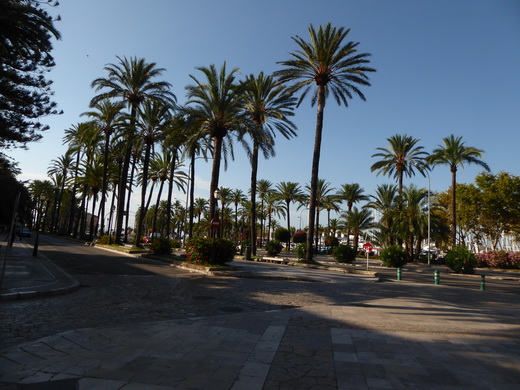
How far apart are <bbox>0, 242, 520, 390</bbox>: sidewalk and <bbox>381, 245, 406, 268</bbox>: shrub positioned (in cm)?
2094

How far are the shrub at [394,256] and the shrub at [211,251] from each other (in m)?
16.0

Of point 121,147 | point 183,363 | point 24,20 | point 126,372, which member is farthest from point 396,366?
point 121,147

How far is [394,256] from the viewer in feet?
93.1

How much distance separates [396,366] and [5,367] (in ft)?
18.0

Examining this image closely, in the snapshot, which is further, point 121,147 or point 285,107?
point 121,147

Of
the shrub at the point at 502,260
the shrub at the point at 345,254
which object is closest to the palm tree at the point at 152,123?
the shrub at the point at 345,254

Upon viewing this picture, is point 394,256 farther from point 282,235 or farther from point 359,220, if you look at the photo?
point 282,235

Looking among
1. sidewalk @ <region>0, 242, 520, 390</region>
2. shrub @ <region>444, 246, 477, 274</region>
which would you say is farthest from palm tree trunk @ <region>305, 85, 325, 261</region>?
sidewalk @ <region>0, 242, 520, 390</region>

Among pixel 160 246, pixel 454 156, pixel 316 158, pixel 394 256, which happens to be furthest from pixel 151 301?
pixel 454 156

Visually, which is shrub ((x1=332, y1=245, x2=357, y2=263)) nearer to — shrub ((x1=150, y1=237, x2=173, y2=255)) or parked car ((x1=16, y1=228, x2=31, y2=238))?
shrub ((x1=150, y1=237, x2=173, y2=255))

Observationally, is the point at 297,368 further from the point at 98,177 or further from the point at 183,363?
the point at 98,177

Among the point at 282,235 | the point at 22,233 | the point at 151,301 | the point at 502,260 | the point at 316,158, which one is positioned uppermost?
the point at 316,158

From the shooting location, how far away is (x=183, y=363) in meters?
4.71

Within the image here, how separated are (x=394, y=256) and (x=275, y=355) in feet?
85.4
